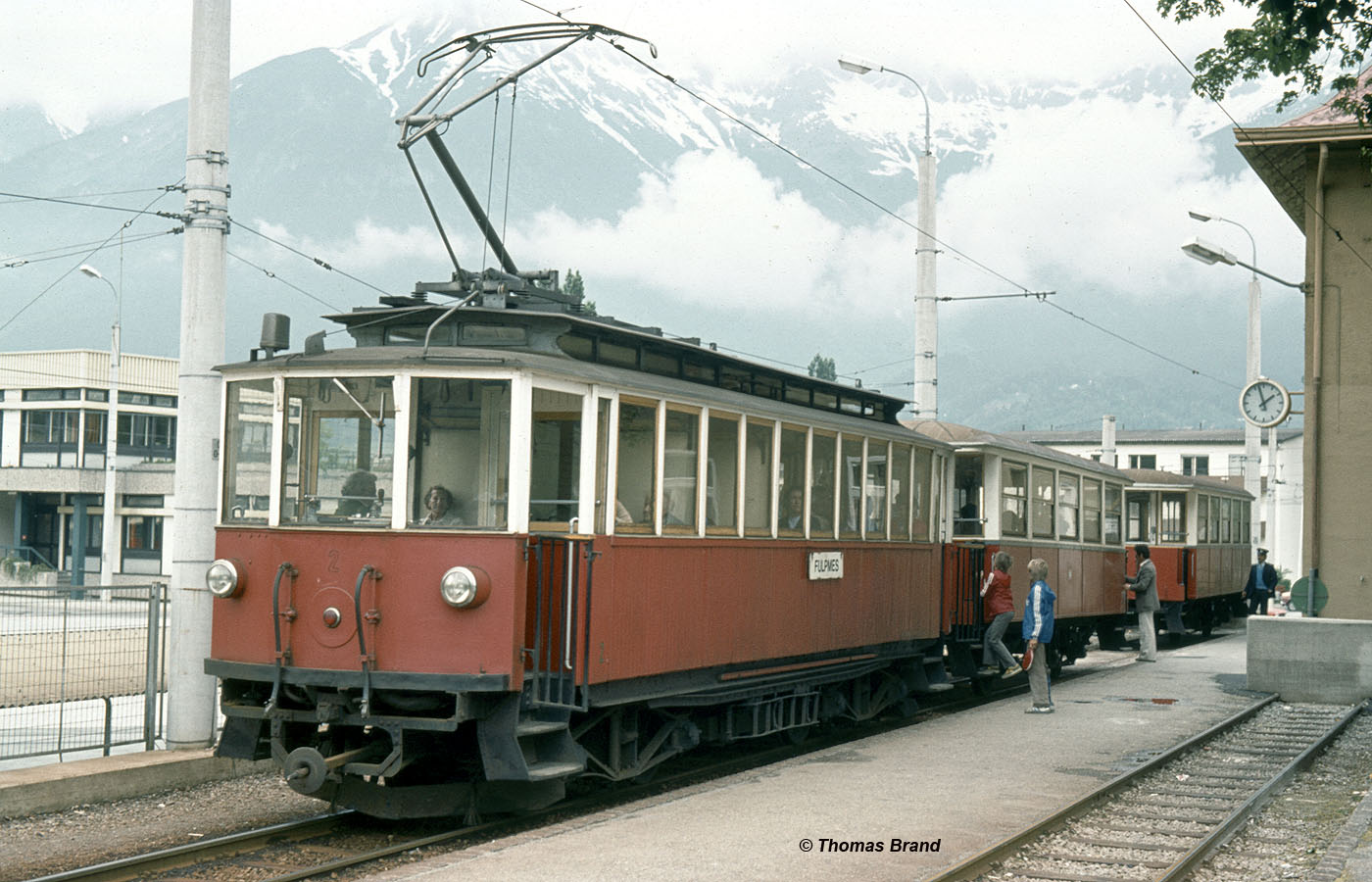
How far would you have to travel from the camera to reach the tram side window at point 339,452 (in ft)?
28.2

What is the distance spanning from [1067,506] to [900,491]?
6.55 metres

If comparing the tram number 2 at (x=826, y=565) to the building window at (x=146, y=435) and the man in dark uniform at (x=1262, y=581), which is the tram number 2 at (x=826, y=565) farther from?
the building window at (x=146, y=435)

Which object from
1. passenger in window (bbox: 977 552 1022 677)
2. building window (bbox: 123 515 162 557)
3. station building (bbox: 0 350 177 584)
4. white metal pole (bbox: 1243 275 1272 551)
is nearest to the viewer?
passenger in window (bbox: 977 552 1022 677)

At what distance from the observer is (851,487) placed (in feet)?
41.9

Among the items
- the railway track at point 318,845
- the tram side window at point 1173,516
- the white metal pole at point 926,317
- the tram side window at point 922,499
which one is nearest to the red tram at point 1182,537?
the tram side window at point 1173,516

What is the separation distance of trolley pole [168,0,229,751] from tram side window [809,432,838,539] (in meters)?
4.67

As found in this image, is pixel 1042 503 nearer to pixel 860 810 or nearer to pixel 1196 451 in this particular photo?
pixel 860 810

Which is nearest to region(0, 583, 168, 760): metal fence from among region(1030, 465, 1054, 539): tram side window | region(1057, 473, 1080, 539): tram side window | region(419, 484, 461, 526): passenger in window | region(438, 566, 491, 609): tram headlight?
region(419, 484, 461, 526): passenger in window

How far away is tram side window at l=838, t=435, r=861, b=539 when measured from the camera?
12.6 metres

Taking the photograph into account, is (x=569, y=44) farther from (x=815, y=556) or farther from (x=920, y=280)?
(x=920, y=280)

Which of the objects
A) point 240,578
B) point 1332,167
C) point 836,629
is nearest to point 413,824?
point 240,578

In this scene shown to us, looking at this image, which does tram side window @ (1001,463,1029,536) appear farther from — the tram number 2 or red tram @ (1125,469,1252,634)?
red tram @ (1125,469,1252,634)

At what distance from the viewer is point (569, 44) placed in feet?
33.2

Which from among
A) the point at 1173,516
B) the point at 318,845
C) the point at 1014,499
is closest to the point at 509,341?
the point at 318,845
